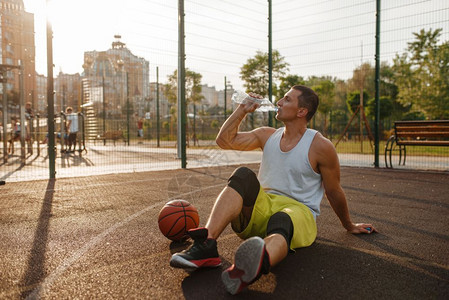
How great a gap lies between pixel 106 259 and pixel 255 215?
1072 millimetres

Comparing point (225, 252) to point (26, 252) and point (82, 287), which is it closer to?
point (82, 287)

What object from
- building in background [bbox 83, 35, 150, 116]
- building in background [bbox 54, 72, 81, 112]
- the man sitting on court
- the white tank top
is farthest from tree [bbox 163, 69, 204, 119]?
the white tank top

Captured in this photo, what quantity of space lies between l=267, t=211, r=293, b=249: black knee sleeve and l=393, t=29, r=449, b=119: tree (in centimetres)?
1632

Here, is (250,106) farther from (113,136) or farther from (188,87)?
(188,87)

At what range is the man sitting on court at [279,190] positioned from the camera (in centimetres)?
231

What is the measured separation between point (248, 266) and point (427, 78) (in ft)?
80.4

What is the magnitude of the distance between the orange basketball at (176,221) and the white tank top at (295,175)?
0.69 meters

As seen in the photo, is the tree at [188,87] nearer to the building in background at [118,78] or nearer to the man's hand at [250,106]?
the building in background at [118,78]

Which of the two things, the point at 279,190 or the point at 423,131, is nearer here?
the point at 279,190

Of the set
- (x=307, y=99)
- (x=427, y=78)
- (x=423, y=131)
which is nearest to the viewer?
(x=307, y=99)

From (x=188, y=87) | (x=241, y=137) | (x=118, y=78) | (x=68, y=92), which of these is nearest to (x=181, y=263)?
(x=241, y=137)

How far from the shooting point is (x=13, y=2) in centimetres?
823

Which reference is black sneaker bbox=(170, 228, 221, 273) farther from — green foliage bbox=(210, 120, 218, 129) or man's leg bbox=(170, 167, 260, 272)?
green foliage bbox=(210, 120, 218, 129)

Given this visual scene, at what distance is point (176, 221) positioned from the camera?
121 inches
